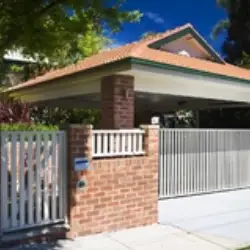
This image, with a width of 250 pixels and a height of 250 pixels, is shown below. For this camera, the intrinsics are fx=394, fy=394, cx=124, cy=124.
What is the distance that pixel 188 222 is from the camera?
8.31 m

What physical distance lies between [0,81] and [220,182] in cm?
1116

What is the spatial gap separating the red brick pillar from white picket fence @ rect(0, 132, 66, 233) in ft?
0.41

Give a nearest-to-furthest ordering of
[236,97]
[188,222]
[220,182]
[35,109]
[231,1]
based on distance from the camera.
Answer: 1. [188,222]
2. [220,182]
3. [236,97]
4. [35,109]
5. [231,1]

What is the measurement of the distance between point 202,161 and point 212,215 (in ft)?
8.62

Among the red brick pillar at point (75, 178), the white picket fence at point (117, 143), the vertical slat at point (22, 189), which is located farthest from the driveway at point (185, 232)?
the white picket fence at point (117, 143)

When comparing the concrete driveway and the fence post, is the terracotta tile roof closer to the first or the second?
the fence post

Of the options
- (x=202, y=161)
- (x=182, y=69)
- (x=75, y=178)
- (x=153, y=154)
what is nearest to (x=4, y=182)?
(x=75, y=178)

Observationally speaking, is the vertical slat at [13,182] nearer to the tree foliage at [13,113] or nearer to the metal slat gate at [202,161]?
the tree foliage at [13,113]

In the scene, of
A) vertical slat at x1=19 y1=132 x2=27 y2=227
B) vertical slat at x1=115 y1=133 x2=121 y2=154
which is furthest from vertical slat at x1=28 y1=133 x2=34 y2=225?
vertical slat at x1=115 y1=133 x2=121 y2=154

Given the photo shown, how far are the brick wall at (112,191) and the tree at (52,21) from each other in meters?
1.71

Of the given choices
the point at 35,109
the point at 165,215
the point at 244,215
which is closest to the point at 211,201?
the point at 244,215

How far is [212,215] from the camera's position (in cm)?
898

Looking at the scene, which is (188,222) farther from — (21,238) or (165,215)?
(21,238)

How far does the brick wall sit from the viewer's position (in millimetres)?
7039
